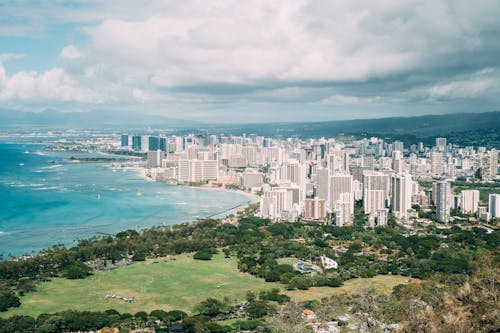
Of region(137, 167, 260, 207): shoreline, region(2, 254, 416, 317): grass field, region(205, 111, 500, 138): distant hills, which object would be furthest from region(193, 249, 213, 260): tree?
region(205, 111, 500, 138): distant hills

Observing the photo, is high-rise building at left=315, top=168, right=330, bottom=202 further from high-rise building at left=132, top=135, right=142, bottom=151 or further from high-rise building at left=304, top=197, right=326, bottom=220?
high-rise building at left=132, top=135, right=142, bottom=151

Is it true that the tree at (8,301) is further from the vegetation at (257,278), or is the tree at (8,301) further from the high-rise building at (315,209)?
the high-rise building at (315,209)

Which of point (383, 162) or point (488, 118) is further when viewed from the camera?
point (488, 118)

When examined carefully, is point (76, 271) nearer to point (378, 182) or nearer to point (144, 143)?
point (378, 182)

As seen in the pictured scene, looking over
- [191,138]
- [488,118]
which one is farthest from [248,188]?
[488,118]

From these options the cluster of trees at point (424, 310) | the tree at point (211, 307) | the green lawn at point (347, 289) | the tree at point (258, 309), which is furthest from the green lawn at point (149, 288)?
the cluster of trees at point (424, 310)

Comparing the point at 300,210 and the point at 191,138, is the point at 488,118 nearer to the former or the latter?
the point at 191,138
